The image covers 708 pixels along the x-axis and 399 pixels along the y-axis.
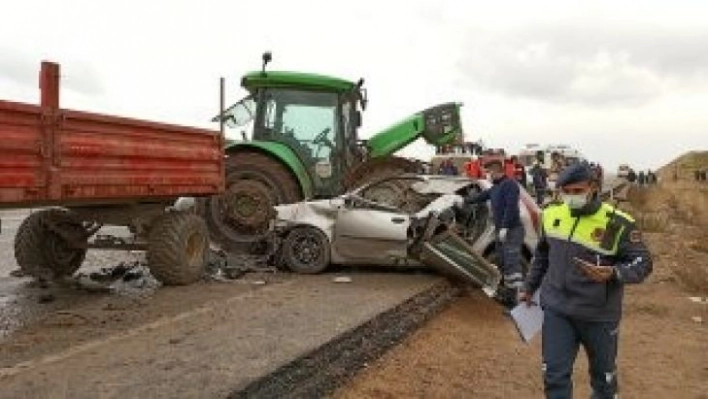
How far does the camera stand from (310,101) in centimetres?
1538

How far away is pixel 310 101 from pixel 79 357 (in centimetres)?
874

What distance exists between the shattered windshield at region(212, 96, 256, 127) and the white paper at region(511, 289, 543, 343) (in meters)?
9.36

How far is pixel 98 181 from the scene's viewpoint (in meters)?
9.58

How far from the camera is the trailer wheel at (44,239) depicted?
39.3 feet

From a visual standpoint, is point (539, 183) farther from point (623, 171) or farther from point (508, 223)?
point (623, 171)

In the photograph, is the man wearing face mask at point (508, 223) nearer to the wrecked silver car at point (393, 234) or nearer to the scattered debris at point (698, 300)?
the wrecked silver car at point (393, 234)

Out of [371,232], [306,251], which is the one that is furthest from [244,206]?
[371,232]

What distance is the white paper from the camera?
262 inches

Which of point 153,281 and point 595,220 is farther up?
point 595,220

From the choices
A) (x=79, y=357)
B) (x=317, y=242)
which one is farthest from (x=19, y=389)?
(x=317, y=242)

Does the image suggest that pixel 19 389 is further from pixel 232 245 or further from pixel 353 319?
pixel 232 245

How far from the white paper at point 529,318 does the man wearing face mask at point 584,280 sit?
420 mm

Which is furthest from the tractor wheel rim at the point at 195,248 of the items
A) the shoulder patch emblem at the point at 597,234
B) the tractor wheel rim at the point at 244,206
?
the shoulder patch emblem at the point at 597,234

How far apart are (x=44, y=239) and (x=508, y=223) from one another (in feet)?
17.4
